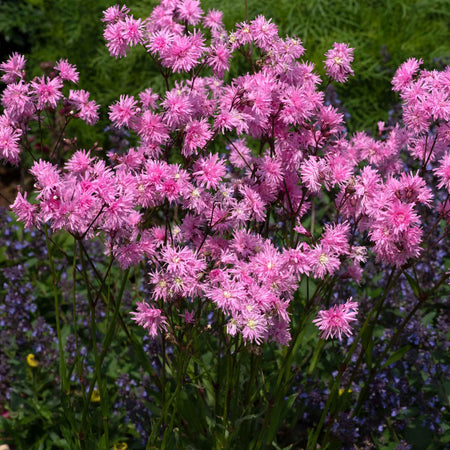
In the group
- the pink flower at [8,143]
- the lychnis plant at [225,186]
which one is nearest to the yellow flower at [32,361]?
the lychnis plant at [225,186]

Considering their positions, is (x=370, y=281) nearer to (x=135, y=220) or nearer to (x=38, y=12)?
(x=135, y=220)

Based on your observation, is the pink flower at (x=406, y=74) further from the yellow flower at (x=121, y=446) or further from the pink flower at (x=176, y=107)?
the yellow flower at (x=121, y=446)

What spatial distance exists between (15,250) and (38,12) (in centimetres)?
358

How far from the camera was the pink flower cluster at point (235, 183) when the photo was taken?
6.33ft

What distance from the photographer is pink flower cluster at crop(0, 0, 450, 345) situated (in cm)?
193

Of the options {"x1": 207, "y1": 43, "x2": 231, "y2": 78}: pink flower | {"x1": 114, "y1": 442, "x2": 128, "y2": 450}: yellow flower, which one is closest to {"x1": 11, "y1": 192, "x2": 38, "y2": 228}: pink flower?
{"x1": 207, "y1": 43, "x2": 231, "y2": 78}: pink flower

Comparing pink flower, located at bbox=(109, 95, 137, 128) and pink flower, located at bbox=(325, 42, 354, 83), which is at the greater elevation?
pink flower, located at bbox=(325, 42, 354, 83)

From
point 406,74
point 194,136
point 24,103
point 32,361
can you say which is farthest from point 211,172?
point 32,361

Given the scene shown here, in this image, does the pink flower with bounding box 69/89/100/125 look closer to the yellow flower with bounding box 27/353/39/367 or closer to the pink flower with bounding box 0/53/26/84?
the pink flower with bounding box 0/53/26/84

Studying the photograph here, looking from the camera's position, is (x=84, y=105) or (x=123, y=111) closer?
(x=123, y=111)

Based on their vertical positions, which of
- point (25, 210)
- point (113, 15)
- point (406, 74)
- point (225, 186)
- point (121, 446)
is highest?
point (406, 74)

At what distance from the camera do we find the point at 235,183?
2.25 m

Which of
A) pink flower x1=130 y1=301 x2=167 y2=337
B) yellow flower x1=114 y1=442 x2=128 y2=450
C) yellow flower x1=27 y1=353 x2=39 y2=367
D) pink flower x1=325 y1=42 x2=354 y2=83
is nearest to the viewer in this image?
pink flower x1=130 y1=301 x2=167 y2=337

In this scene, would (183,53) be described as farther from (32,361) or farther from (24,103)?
(32,361)
